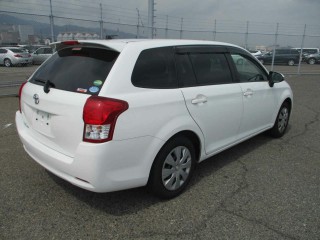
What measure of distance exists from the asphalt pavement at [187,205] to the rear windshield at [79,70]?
1199 millimetres

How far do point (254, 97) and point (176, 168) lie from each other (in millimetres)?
1743

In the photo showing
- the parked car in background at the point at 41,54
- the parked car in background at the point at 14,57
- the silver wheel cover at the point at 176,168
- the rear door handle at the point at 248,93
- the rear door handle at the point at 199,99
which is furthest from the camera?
the parked car in background at the point at 41,54

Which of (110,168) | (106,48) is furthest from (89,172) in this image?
(106,48)

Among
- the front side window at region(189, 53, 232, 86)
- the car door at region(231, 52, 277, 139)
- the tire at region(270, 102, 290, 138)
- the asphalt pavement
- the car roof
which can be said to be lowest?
A: the asphalt pavement

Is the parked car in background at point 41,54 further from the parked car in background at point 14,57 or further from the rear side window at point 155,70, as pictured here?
the rear side window at point 155,70

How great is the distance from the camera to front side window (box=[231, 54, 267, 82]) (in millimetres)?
4027

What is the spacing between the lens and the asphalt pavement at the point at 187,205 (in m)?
2.62

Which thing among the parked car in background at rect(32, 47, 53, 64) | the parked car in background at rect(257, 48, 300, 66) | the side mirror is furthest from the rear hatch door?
the parked car in background at rect(257, 48, 300, 66)

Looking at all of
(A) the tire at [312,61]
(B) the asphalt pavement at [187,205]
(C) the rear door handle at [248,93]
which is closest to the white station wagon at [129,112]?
(C) the rear door handle at [248,93]

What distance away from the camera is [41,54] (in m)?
23.0

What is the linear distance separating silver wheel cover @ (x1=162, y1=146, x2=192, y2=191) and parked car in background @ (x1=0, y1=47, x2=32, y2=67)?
2089cm

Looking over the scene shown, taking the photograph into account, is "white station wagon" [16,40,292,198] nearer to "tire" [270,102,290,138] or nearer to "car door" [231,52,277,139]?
"car door" [231,52,277,139]

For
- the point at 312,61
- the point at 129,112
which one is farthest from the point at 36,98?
the point at 312,61

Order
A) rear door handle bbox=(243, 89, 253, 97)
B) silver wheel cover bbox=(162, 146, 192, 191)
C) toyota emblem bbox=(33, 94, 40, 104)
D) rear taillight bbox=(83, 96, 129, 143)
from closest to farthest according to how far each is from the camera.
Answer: rear taillight bbox=(83, 96, 129, 143)
toyota emblem bbox=(33, 94, 40, 104)
silver wheel cover bbox=(162, 146, 192, 191)
rear door handle bbox=(243, 89, 253, 97)
